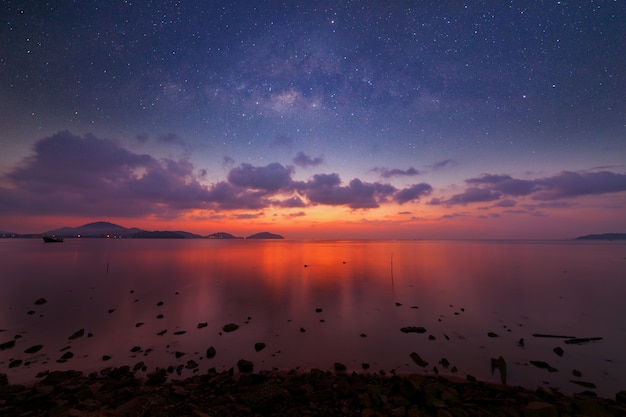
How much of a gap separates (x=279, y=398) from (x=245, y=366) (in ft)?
13.8

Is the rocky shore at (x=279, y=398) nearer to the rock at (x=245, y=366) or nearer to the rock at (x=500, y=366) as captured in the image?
the rock at (x=245, y=366)

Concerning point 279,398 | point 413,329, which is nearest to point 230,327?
point 279,398

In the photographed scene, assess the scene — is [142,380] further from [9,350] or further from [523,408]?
[523,408]

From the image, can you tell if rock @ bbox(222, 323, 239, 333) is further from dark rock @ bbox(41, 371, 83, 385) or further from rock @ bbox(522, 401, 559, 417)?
rock @ bbox(522, 401, 559, 417)

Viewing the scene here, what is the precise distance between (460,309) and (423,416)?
61.4 ft

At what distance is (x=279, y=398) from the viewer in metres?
9.49

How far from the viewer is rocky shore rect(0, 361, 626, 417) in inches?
340

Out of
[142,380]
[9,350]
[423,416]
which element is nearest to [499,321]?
[423,416]

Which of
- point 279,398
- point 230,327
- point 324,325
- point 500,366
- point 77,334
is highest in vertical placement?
point 279,398

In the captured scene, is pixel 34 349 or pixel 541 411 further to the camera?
pixel 34 349

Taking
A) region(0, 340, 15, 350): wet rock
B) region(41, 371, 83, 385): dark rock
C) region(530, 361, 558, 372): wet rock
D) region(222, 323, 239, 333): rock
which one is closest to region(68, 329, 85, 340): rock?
region(0, 340, 15, 350): wet rock

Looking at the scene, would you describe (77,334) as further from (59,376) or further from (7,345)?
(59,376)

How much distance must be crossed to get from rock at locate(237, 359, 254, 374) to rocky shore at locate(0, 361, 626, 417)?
101cm

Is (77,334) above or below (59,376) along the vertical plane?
below
